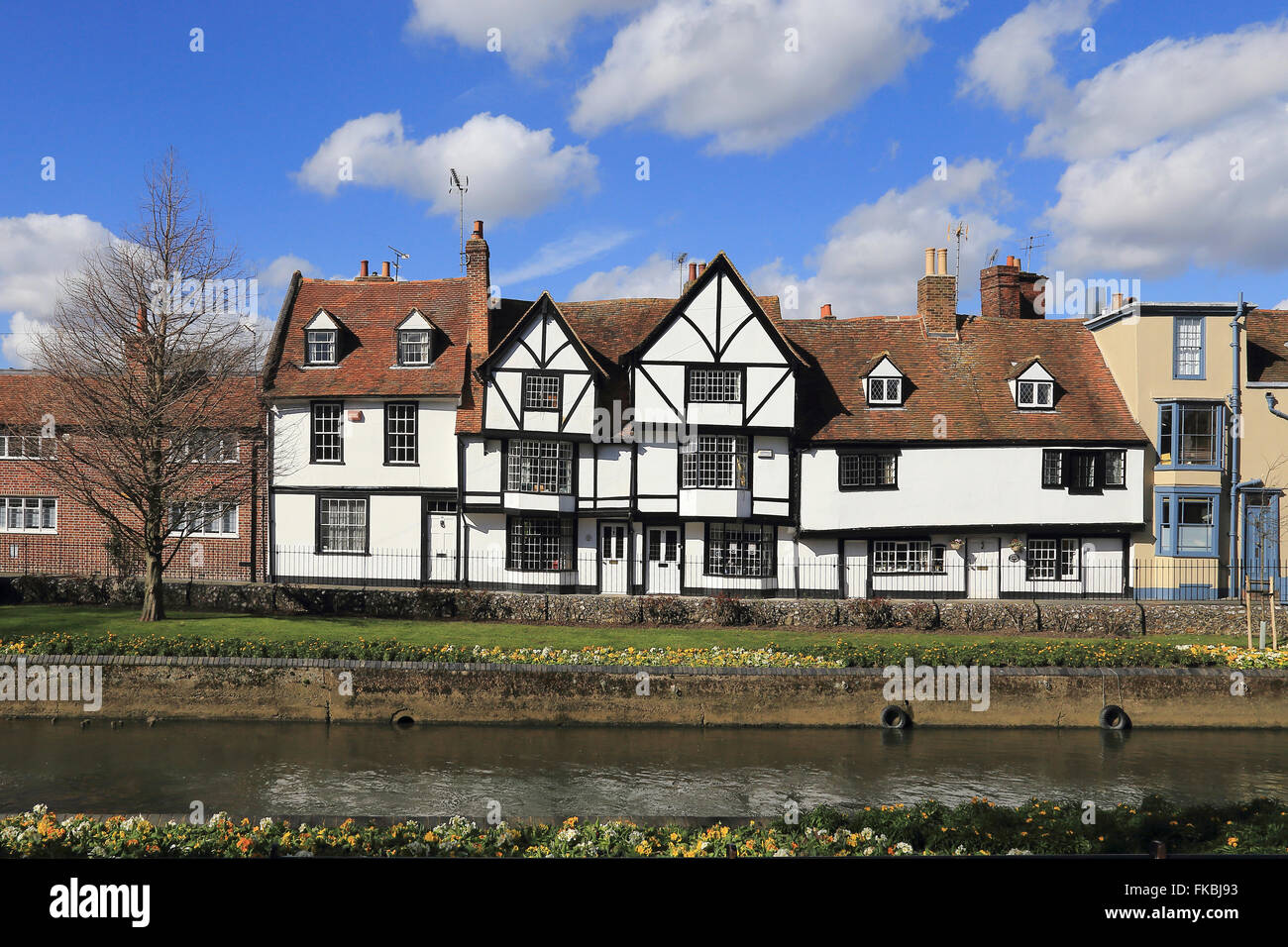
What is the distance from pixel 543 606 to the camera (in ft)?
95.3

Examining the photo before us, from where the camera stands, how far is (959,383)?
113 ft

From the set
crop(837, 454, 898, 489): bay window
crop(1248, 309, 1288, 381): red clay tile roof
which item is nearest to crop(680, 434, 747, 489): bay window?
crop(837, 454, 898, 489): bay window

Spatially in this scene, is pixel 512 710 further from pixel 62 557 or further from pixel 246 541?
pixel 62 557

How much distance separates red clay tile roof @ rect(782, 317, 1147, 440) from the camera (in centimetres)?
3269

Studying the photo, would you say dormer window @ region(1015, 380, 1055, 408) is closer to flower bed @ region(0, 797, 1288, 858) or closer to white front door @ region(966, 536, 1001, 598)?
white front door @ region(966, 536, 1001, 598)

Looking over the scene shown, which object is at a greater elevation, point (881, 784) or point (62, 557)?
point (62, 557)

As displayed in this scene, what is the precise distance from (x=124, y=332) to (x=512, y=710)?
1628cm

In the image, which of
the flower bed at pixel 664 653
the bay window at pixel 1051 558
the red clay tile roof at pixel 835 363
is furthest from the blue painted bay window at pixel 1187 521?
the flower bed at pixel 664 653

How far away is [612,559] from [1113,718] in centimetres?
1729

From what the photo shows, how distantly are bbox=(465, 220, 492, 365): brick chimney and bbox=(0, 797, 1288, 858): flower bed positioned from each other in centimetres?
2461

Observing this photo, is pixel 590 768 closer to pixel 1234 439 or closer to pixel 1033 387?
pixel 1033 387

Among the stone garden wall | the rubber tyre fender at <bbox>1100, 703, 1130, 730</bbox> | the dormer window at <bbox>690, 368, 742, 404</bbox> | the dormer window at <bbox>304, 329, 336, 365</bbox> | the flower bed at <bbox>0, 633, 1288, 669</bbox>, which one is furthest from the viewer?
the dormer window at <bbox>304, 329, 336, 365</bbox>

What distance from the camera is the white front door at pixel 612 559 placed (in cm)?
3284
